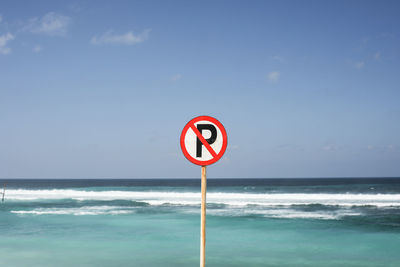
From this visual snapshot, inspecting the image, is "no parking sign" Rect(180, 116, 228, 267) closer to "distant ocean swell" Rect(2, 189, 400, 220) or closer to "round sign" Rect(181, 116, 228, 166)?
"round sign" Rect(181, 116, 228, 166)

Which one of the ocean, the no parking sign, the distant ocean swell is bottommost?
the distant ocean swell

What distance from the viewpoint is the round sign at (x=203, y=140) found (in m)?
4.24

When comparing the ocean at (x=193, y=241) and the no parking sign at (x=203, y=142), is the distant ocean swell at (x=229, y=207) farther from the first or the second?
the no parking sign at (x=203, y=142)

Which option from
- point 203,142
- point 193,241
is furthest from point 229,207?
point 203,142

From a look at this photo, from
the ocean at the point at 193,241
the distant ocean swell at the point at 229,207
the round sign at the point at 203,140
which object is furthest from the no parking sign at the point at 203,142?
the distant ocean swell at the point at 229,207

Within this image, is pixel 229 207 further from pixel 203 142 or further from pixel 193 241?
pixel 203 142

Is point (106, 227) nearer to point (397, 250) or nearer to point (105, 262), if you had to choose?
point (105, 262)

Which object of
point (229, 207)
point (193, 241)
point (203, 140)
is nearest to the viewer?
point (203, 140)

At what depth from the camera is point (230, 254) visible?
10234 millimetres

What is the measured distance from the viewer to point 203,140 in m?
4.26

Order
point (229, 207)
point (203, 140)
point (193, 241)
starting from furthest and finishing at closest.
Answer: point (229, 207)
point (193, 241)
point (203, 140)

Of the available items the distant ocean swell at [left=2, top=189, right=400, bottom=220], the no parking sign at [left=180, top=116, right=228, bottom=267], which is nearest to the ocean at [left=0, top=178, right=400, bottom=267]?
the distant ocean swell at [left=2, top=189, right=400, bottom=220]

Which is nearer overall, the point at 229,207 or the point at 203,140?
the point at 203,140

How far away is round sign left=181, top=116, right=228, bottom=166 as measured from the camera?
424 cm
